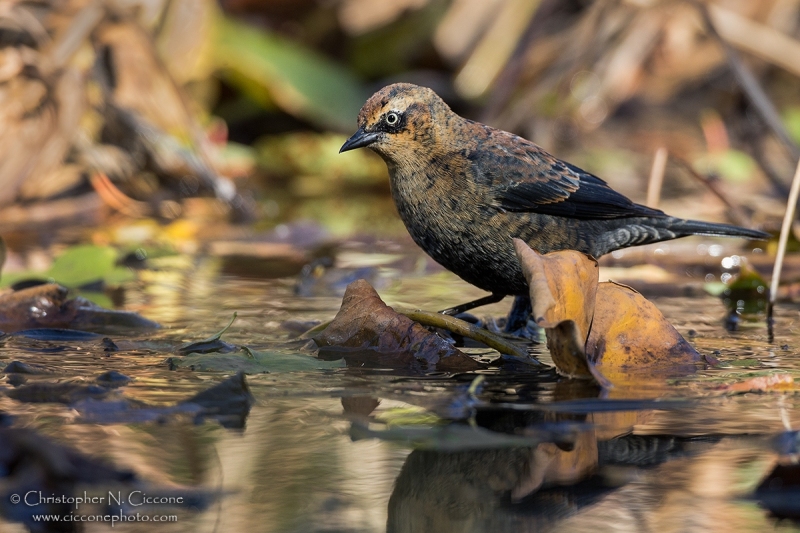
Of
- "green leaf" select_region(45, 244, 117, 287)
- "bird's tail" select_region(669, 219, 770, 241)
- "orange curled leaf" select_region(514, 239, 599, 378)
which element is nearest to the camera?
"orange curled leaf" select_region(514, 239, 599, 378)

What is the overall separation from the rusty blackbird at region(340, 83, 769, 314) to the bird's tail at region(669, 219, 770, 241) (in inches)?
8.7

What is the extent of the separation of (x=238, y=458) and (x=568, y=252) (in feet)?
4.42

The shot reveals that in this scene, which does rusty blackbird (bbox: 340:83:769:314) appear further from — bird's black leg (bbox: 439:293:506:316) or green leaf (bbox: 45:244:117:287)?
green leaf (bbox: 45:244:117:287)

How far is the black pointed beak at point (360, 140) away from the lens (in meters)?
4.26

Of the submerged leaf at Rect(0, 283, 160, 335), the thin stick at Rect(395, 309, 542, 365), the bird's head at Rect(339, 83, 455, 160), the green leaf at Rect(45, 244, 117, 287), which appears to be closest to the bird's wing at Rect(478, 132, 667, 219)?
the bird's head at Rect(339, 83, 455, 160)

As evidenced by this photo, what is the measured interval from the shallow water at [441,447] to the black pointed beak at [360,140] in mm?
897

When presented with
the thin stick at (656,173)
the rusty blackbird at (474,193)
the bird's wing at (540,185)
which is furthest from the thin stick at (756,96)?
the rusty blackbird at (474,193)

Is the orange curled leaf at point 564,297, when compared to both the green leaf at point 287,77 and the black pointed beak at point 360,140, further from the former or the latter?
the green leaf at point 287,77

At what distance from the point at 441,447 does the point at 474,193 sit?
1.74 m

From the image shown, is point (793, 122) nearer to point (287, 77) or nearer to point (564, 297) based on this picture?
point (287, 77)

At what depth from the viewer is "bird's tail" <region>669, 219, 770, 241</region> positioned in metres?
4.68

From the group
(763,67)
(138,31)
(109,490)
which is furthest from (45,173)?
(763,67)

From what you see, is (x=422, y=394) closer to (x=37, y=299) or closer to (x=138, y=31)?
(x=37, y=299)

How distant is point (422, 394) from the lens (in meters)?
3.22
